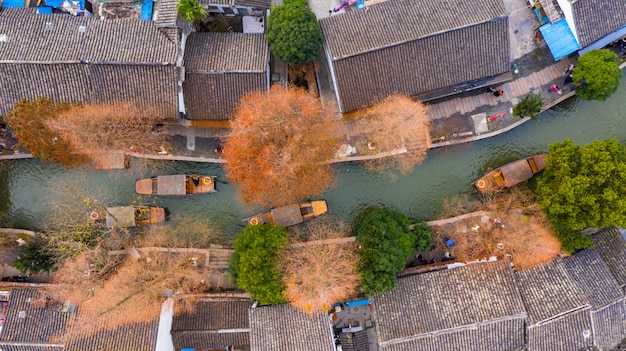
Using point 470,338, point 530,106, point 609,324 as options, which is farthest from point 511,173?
point 470,338

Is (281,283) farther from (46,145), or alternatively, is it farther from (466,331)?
(46,145)

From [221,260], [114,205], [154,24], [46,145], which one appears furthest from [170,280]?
[154,24]

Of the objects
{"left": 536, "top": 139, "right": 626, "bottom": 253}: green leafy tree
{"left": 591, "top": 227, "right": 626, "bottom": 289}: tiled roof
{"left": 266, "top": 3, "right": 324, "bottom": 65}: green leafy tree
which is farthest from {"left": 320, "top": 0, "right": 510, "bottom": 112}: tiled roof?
{"left": 591, "top": 227, "right": 626, "bottom": 289}: tiled roof

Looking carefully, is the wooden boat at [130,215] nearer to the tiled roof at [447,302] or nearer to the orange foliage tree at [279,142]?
the orange foliage tree at [279,142]

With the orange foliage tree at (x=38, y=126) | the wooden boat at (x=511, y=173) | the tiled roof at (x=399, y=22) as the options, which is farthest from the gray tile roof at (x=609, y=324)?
the orange foliage tree at (x=38, y=126)

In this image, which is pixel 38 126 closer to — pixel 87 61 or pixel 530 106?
pixel 87 61

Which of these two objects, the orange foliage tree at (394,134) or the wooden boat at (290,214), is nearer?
the orange foliage tree at (394,134)
